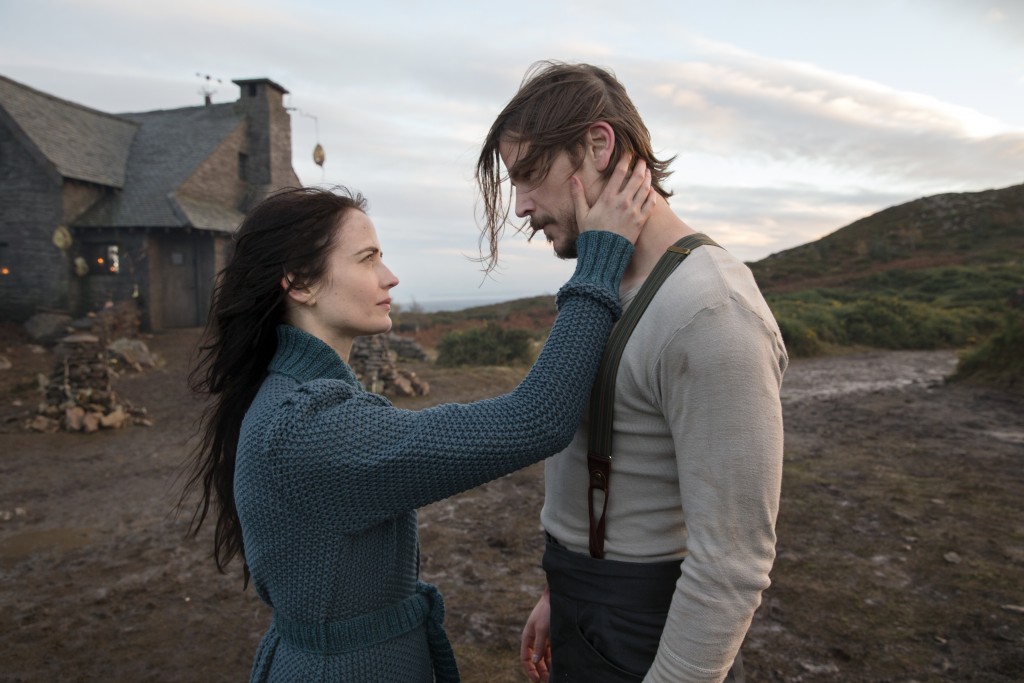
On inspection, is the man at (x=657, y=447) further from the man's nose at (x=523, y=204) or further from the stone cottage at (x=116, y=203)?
the stone cottage at (x=116, y=203)

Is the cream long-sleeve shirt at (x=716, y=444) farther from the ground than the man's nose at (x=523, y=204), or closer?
closer

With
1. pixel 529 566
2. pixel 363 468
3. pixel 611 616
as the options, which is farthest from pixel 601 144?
pixel 529 566

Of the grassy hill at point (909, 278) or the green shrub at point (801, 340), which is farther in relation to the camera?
the grassy hill at point (909, 278)

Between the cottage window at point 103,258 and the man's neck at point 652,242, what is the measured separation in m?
21.1

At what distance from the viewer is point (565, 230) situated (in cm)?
182

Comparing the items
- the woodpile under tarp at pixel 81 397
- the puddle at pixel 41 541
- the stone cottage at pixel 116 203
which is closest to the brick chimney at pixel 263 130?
the stone cottage at pixel 116 203

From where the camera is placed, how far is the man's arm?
1348mm

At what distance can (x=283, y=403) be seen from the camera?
154 centimetres

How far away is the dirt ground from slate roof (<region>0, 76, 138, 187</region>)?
1285 centimetres

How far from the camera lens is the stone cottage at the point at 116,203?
60.1 ft

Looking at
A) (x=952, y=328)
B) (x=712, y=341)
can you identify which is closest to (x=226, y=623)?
(x=712, y=341)

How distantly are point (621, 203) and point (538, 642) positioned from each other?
139 centimetres

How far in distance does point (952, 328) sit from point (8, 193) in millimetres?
26481

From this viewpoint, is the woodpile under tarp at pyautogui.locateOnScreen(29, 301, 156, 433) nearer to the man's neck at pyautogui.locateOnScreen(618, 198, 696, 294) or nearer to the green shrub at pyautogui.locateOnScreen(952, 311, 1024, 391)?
the man's neck at pyautogui.locateOnScreen(618, 198, 696, 294)
